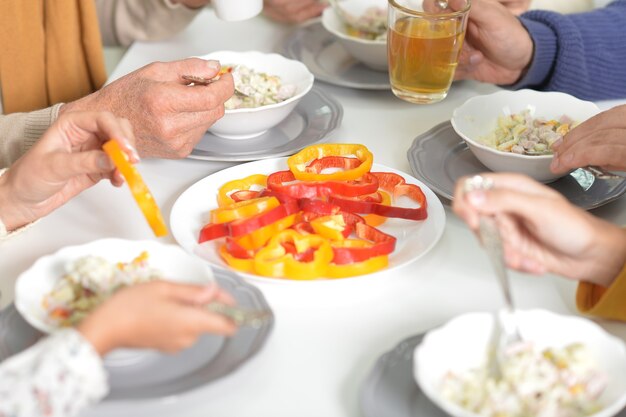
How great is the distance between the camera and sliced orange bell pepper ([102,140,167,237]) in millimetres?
1093

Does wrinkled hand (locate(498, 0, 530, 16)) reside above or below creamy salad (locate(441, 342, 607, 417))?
below

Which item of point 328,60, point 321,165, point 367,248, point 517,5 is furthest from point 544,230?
point 517,5

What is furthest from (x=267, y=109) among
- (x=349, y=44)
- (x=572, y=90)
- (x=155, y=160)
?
(x=572, y=90)

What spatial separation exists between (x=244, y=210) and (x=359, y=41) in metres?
0.69

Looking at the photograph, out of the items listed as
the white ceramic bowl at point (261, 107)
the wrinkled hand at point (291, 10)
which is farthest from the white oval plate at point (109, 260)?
the wrinkled hand at point (291, 10)

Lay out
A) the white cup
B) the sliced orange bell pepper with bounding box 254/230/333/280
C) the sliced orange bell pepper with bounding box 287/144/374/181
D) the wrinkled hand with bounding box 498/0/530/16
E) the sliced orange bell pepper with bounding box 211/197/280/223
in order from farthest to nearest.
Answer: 1. the wrinkled hand with bounding box 498/0/530/16
2. the white cup
3. the sliced orange bell pepper with bounding box 287/144/374/181
4. the sliced orange bell pepper with bounding box 211/197/280/223
5. the sliced orange bell pepper with bounding box 254/230/333/280

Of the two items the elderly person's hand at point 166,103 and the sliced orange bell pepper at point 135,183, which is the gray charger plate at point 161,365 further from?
the elderly person's hand at point 166,103

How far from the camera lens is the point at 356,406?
36.8 inches

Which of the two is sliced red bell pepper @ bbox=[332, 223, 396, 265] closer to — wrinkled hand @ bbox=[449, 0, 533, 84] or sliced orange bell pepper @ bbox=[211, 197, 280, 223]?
sliced orange bell pepper @ bbox=[211, 197, 280, 223]

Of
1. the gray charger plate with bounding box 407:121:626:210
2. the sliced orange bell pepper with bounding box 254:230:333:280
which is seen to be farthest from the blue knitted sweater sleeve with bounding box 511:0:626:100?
the sliced orange bell pepper with bounding box 254:230:333:280

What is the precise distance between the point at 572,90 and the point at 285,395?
109 centimetres

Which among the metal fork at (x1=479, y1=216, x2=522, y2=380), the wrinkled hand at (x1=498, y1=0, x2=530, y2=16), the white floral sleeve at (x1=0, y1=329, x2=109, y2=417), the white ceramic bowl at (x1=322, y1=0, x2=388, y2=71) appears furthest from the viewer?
the wrinkled hand at (x1=498, y1=0, x2=530, y2=16)

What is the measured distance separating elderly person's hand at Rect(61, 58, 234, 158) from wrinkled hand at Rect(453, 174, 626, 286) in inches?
22.0

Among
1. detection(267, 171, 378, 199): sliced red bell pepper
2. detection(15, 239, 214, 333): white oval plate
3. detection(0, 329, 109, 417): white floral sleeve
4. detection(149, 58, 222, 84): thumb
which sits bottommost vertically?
detection(267, 171, 378, 199): sliced red bell pepper
